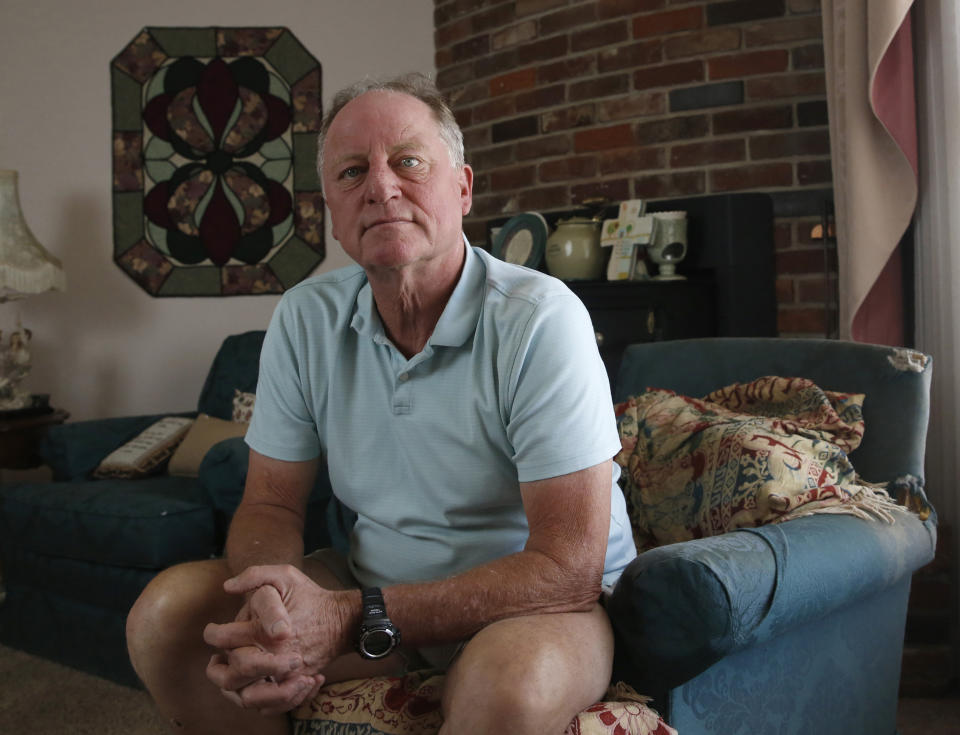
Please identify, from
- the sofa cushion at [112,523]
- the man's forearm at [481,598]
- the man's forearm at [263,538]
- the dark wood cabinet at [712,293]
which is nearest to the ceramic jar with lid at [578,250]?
the dark wood cabinet at [712,293]

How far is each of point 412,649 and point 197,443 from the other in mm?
1779

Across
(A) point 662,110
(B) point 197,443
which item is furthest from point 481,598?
(A) point 662,110

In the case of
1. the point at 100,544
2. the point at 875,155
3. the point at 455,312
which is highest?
the point at 875,155

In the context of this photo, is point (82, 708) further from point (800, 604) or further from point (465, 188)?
point (800, 604)

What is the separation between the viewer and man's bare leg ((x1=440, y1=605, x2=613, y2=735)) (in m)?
0.89

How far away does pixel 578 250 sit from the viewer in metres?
2.72

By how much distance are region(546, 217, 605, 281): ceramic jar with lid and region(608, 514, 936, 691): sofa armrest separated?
1.60 metres

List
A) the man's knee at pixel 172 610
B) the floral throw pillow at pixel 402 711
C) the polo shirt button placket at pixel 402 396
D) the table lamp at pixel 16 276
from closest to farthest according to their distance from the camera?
the floral throw pillow at pixel 402 711 → the man's knee at pixel 172 610 → the polo shirt button placket at pixel 402 396 → the table lamp at pixel 16 276

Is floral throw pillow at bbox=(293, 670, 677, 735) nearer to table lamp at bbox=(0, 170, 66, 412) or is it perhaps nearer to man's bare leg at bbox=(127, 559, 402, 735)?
man's bare leg at bbox=(127, 559, 402, 735)

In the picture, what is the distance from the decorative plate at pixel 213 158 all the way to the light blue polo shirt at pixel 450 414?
2455 millimetres

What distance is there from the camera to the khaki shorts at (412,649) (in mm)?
1178

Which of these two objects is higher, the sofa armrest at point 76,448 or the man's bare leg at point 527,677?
the sofa armrest at point 76,448

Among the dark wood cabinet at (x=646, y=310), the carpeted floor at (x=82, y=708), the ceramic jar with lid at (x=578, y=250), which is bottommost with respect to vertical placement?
the carpeted floor at (x=82, y=708)

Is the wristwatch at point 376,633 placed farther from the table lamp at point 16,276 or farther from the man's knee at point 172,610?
the table lamp at point 16,276
